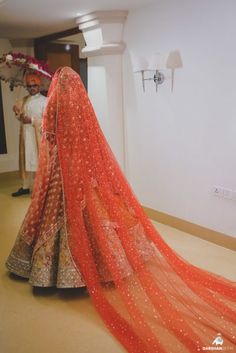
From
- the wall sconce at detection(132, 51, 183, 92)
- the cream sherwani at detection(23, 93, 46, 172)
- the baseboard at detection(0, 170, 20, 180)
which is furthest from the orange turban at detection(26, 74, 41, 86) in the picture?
the baseboard at detection(0, 170, 20, 180)

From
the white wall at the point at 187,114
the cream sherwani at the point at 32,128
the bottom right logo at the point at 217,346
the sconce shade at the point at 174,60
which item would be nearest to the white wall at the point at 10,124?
the cream sherwani at the point at 32,128

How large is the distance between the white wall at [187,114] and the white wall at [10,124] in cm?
233

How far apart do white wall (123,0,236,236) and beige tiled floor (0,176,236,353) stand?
1.22ft

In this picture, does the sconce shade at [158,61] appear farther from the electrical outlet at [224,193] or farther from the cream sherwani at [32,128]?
the cream sherwani at [32,128]

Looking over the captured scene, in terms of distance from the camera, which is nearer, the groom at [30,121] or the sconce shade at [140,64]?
the sconce shade at [140,64]

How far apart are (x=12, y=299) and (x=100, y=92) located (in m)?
2.44

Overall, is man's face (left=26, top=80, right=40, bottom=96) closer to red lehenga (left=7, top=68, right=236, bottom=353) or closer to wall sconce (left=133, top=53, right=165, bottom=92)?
wall sconce (left=133, top=53, right=165, bottom=92)

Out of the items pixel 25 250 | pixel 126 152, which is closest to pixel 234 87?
pixel 126 152

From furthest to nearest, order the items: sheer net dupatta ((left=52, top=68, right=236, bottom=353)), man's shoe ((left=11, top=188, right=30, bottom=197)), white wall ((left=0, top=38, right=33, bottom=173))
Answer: white wall ((left=0, top=38, right=33, bottom=173)) → man's shoe ((left=11, top=188, right=30, bottom=197)) → sheer net dupatta ((left=52, top=68, right=236, bottom=353))

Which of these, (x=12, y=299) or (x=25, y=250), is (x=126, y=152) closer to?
(x=25, y=250)

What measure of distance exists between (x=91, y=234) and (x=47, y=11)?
2.34 m

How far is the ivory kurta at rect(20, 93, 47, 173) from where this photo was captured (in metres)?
4.31

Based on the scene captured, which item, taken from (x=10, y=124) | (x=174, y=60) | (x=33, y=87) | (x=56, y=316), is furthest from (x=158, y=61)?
(x=10, y=124)

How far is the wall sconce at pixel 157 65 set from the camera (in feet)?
10.4
